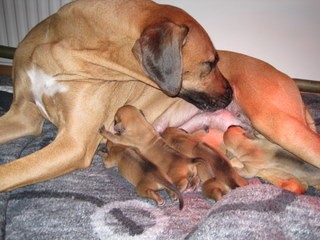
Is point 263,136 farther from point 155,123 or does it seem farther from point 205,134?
point 155,123

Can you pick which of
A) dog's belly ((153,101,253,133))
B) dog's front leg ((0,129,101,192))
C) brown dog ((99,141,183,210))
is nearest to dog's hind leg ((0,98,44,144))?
dog's front leg ((0,129,101,192))

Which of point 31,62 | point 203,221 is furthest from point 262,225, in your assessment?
point 31,62

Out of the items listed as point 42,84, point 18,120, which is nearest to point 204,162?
point 42,84

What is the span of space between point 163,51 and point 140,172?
1.84ft

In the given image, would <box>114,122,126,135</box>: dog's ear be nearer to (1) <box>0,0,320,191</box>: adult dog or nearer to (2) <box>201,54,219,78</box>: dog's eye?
(1) <box>0,0,320,191</box>: adult dog

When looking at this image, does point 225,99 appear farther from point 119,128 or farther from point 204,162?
point 119,128

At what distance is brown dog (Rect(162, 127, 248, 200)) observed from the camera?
184cm

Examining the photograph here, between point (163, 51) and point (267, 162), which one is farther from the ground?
point (163, 51)

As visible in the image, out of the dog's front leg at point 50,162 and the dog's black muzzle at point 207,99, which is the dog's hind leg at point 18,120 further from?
the dog's black muzzle at point 207,99

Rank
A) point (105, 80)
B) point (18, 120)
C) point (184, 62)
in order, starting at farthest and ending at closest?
point (18, 120), point (105, 80), point (184, 62)

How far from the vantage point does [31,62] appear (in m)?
2.07

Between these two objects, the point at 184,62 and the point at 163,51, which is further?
the point at 184,62

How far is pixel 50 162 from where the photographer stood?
1.94 meters

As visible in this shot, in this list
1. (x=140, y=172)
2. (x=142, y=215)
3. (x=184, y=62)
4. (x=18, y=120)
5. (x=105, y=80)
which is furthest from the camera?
(x=18, y=120)
